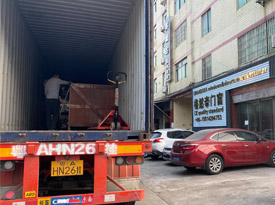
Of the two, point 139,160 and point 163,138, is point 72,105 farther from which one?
point 163,138

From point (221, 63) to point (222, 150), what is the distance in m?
8.94

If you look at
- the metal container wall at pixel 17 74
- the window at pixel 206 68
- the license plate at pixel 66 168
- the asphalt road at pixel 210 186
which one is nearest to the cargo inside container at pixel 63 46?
the metal container wall at pixel 17 74

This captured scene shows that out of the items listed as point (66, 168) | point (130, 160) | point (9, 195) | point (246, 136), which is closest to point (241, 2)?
point (246, 136)

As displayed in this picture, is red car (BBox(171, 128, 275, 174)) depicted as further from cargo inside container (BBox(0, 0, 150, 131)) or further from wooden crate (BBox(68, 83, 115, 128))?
wooden crate (BBox(68, 83, 115, 128))

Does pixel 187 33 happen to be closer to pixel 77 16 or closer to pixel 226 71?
→ pixel 226 71

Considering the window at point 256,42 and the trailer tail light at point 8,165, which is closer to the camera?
→ the trailer tail light at point 8,165

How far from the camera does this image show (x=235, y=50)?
14648mm

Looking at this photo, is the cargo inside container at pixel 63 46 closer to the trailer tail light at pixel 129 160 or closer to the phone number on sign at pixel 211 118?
the trailer tail light at pixel 129 160

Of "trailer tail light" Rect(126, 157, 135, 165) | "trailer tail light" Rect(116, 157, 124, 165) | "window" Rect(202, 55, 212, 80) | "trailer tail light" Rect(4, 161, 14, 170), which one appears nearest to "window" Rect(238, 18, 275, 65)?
A: "window" Rect(202, 55, 212, 80)

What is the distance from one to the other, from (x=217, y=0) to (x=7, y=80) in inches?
585

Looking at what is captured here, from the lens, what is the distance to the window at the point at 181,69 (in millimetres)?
21281

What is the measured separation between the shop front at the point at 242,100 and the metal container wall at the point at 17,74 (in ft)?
32.5

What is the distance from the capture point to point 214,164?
820cm

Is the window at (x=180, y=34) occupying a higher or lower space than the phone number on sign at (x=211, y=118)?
higher
